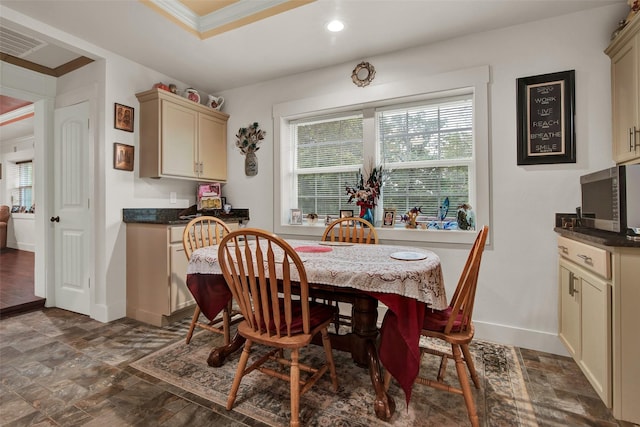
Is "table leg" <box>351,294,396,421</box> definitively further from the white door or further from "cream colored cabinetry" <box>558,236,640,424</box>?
the white door

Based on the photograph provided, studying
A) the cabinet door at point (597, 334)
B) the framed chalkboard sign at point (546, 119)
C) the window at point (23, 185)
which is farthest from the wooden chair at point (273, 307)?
the window at point (23, 185)

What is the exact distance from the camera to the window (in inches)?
271

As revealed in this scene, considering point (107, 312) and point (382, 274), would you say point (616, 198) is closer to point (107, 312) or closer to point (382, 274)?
point (382, 274)

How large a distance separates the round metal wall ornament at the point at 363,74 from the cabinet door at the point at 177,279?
2.32 m

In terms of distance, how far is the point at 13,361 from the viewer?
7.09ft

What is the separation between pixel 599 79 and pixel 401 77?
4.73ft

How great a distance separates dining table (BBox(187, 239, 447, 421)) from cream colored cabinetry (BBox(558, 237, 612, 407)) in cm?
81

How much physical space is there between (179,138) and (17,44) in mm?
1592

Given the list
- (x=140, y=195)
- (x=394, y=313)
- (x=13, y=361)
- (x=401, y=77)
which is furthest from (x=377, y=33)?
(x=13, y=361)

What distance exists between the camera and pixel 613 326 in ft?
4.89

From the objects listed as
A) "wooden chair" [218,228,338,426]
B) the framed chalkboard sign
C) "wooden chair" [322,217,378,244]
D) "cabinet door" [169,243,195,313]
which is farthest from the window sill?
the framed chalkboard sign

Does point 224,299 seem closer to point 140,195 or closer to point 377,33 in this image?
point 140,195

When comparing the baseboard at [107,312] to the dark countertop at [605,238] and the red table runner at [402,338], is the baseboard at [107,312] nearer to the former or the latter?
the red table runner at [402,338]

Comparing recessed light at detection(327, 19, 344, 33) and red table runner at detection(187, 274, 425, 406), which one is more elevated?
recessed light at detection(327, 19, 344, 33)
